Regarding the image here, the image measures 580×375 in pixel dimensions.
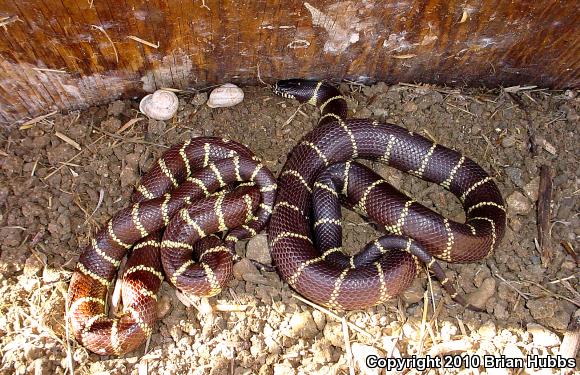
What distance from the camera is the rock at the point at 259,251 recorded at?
521 centimetres

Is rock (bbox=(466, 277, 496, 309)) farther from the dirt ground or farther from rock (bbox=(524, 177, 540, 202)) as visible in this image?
rock (bbox=(524, 177, 540, 202))

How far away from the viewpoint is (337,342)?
4.70 meters

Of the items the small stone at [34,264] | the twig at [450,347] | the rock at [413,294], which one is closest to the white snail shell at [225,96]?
the small stone at [34,264]

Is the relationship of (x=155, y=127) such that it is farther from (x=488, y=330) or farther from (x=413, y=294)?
(x=488, y=330)

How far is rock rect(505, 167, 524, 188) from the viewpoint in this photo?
18.3 ft

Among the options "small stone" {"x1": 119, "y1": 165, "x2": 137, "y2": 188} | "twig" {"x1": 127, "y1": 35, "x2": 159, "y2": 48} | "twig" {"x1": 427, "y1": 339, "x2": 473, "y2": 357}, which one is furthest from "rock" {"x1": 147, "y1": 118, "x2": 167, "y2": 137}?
"twig" {"x1": 427, "y1": 339, "x2": 473, "y2": 357}

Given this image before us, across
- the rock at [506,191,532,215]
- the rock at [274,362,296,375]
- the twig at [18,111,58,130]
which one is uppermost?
the twig at [18,111,58,130]

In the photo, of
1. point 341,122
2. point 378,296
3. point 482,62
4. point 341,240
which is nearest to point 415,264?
point 378,296

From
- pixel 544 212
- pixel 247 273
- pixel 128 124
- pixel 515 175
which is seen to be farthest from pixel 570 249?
pixel 128 124

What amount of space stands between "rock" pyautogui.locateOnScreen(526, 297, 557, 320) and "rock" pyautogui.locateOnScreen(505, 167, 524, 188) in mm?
1349

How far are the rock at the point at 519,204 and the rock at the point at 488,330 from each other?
4.41ft

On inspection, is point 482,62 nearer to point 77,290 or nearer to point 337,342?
point 337,342

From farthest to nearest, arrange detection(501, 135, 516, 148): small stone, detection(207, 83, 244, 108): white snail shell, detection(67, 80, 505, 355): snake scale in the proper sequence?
detection(501, 135, 516, 148): small stone → detection(207, 83, 244, 108): white snail shell → detection(67, 80, 505, 355): snake scale

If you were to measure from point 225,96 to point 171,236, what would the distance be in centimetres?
172
